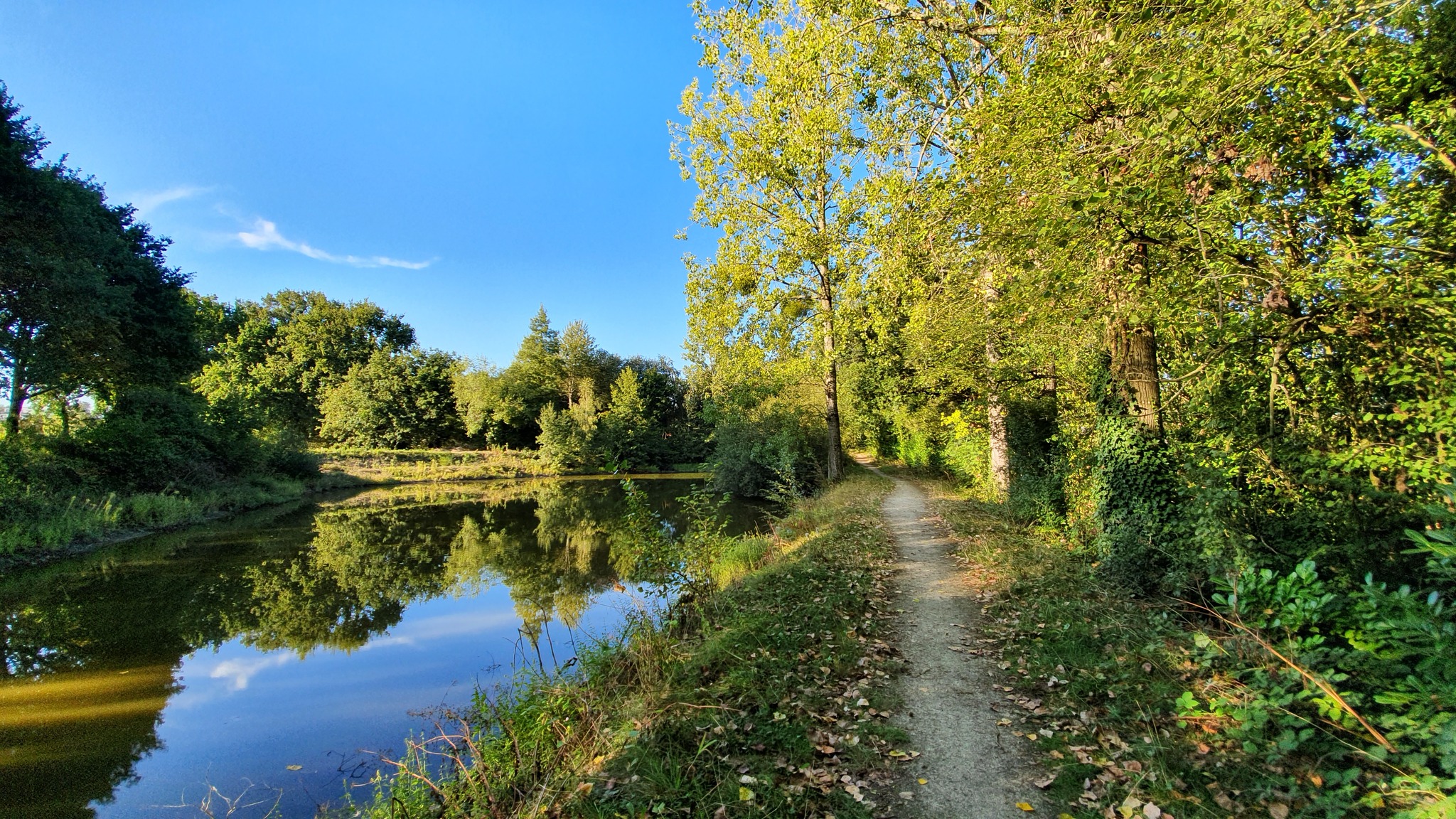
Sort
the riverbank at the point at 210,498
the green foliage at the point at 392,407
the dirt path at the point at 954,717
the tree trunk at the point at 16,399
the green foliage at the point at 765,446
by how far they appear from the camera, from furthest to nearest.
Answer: the green foliage at the point at 392,407 → the green foliage at the point at 765,446 → the tree trunk at the point at 16,399 → the riverbank at the point at 210,498 → the dirt path at the point at 954,717

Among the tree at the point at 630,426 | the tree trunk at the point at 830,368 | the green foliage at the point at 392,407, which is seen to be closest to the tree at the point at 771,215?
the tree trunk at the point at 830,368

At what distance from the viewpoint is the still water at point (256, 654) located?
5348 mm

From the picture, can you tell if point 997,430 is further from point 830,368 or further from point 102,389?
point 102,389

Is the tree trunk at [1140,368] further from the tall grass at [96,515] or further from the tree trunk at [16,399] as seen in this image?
the tree trunk at [16,399]

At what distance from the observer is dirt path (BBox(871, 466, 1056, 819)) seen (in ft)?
10.8

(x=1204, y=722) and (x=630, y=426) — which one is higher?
(x=630, y=426)

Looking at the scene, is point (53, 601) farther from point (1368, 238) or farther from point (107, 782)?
point (1368, 238)

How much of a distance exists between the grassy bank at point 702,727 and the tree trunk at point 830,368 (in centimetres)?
1153

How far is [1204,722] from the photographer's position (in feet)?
12.0

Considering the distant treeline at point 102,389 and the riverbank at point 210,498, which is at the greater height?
the distant treeline at point 102,389

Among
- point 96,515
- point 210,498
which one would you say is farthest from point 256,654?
point 210,498

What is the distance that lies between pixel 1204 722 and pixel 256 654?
1152 centimetres

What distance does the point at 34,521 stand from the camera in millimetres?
14312

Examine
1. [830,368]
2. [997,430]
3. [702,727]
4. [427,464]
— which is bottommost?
[702,727]
